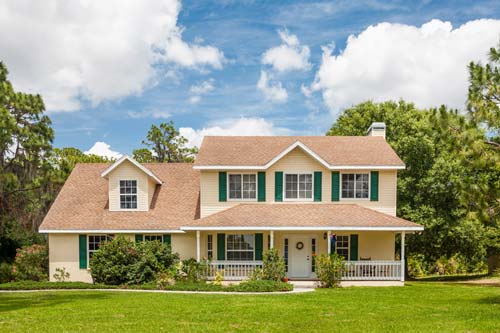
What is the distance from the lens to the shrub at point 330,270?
19.0m

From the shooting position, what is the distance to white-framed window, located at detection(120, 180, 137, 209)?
22203mm

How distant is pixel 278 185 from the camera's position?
860 inches

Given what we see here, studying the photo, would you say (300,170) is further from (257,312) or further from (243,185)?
(257,312)

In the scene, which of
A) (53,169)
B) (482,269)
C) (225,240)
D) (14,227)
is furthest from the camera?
(482,269)

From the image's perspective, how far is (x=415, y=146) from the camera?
82.4 ft

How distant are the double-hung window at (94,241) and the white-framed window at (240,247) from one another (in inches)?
230

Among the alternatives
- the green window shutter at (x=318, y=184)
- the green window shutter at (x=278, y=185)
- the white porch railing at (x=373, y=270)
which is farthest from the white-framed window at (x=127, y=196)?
the white porch railing at (x=373, y=270)

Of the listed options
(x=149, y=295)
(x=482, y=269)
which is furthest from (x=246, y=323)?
(x=482, y=269)

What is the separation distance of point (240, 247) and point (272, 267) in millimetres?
2641

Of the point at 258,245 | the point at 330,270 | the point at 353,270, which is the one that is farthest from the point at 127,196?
the point at 353,270

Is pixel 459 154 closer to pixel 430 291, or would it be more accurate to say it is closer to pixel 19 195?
pixel 430 291

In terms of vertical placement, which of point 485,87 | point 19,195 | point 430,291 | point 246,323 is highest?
point 485,87

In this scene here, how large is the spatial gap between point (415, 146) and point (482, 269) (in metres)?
18.2

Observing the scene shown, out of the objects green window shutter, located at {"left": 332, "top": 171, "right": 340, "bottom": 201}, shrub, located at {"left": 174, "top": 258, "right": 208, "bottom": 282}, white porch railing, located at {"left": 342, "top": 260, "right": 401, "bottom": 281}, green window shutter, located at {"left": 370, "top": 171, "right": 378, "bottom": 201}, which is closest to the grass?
shrub, located at {"left": 174, "top": 258, "right": 208, "bottom": 282}
